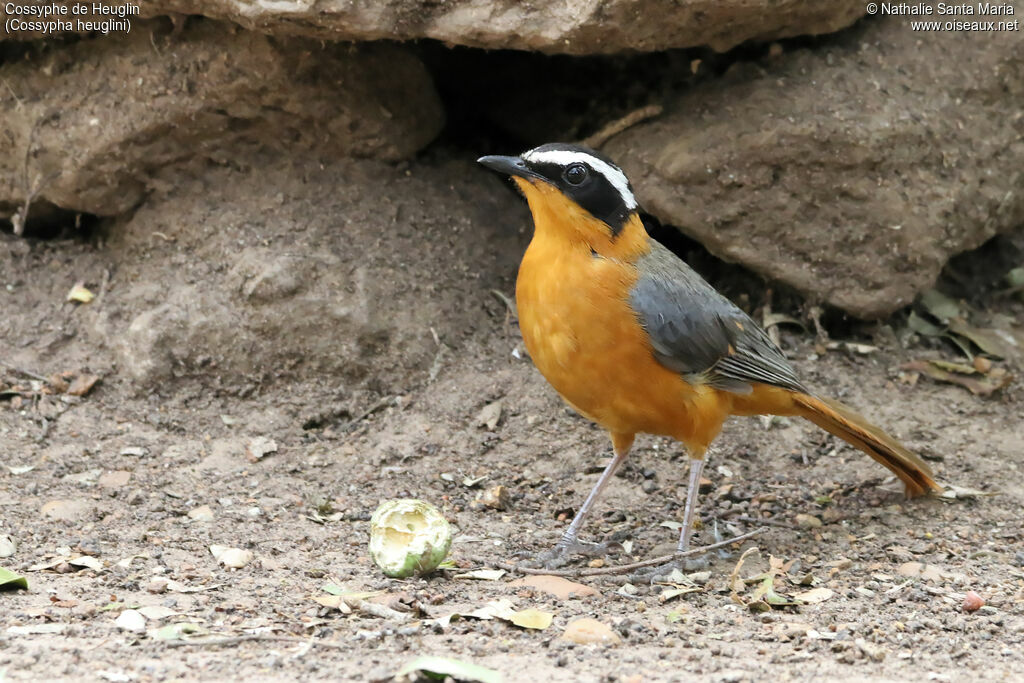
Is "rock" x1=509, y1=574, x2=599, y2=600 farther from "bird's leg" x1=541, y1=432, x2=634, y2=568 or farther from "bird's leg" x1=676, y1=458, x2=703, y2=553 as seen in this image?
"bird's leg" x1=676, y1=458, x2=703, y2=553

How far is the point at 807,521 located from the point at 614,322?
1.53 m

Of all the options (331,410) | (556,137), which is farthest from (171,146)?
(556,137)

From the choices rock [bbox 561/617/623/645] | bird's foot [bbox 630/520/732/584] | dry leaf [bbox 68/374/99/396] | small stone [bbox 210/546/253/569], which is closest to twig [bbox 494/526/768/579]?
bird's foot [bbox 630/520/732/584]

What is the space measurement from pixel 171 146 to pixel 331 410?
69.6 inches

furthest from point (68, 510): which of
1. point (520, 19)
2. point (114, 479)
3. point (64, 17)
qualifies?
point (520, 19)

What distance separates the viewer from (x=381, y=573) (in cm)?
445

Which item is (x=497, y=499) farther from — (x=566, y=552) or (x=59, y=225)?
(x=59, y=225)

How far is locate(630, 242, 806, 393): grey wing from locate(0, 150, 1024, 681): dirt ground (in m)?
0.79

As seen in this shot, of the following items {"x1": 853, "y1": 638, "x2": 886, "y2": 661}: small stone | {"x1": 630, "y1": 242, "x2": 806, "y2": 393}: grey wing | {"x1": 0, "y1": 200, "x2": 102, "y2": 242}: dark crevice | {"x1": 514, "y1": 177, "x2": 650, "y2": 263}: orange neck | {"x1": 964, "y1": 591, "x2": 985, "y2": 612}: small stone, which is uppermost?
{"x1": 514, "y1": 177, "x2": 650, "y2": 263}: orange neck

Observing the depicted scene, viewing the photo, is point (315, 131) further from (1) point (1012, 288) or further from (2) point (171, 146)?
(1) point (1012, 288)

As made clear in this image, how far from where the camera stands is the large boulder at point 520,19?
5180 millimetres

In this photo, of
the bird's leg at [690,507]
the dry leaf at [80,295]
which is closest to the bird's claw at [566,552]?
the bird's leg at [690,507]

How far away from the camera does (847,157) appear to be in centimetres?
595

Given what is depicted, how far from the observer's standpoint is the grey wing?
4797 millimetres
